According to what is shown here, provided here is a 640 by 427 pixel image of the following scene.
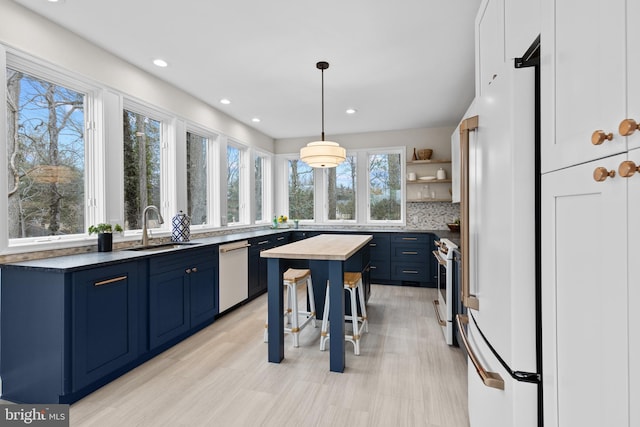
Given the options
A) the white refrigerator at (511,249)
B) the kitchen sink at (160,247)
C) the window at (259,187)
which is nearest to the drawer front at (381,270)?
the window at (259,187)

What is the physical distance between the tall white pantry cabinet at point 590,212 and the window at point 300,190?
17.8 feet

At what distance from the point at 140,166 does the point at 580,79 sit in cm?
366

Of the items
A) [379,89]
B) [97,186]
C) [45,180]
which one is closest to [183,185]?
[97,186]

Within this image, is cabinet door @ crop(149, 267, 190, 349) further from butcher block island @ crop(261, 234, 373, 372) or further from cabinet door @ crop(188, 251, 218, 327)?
butcher block island @ crop(261, 234, 373, 372)

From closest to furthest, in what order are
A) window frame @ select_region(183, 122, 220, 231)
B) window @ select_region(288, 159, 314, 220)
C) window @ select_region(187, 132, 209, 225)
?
1. window @ select_region(187, 132, 209, 225)
2. window frame @ select_region(183, 122, 220, 231)
3. window @ select_region(288, 159, 314, 220)

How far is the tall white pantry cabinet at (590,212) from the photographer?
2.04ft

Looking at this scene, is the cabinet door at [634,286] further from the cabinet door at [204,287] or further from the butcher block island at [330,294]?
the cabinet door at [204,287]

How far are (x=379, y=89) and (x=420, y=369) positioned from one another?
306cm

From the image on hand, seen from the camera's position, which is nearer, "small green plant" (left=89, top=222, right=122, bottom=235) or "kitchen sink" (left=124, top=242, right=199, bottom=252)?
"small green plant" (left=89, top=222, right=122, bottom=235)

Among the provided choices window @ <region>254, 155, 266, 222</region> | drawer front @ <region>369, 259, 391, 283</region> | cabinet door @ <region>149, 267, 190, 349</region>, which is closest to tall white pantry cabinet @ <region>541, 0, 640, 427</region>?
cabinet door @ <region>149, 267, 190, 349</region>

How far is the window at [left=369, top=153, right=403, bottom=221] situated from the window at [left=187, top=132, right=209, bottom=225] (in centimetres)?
300

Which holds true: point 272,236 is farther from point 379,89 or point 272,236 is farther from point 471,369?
point 471,369

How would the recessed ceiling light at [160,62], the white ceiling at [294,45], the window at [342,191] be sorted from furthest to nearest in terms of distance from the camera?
the window at [342,191]
the recessed ceiling light at [160,62]
the white ceiling at [294,45]

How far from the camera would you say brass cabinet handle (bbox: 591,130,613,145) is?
0.67 metres
